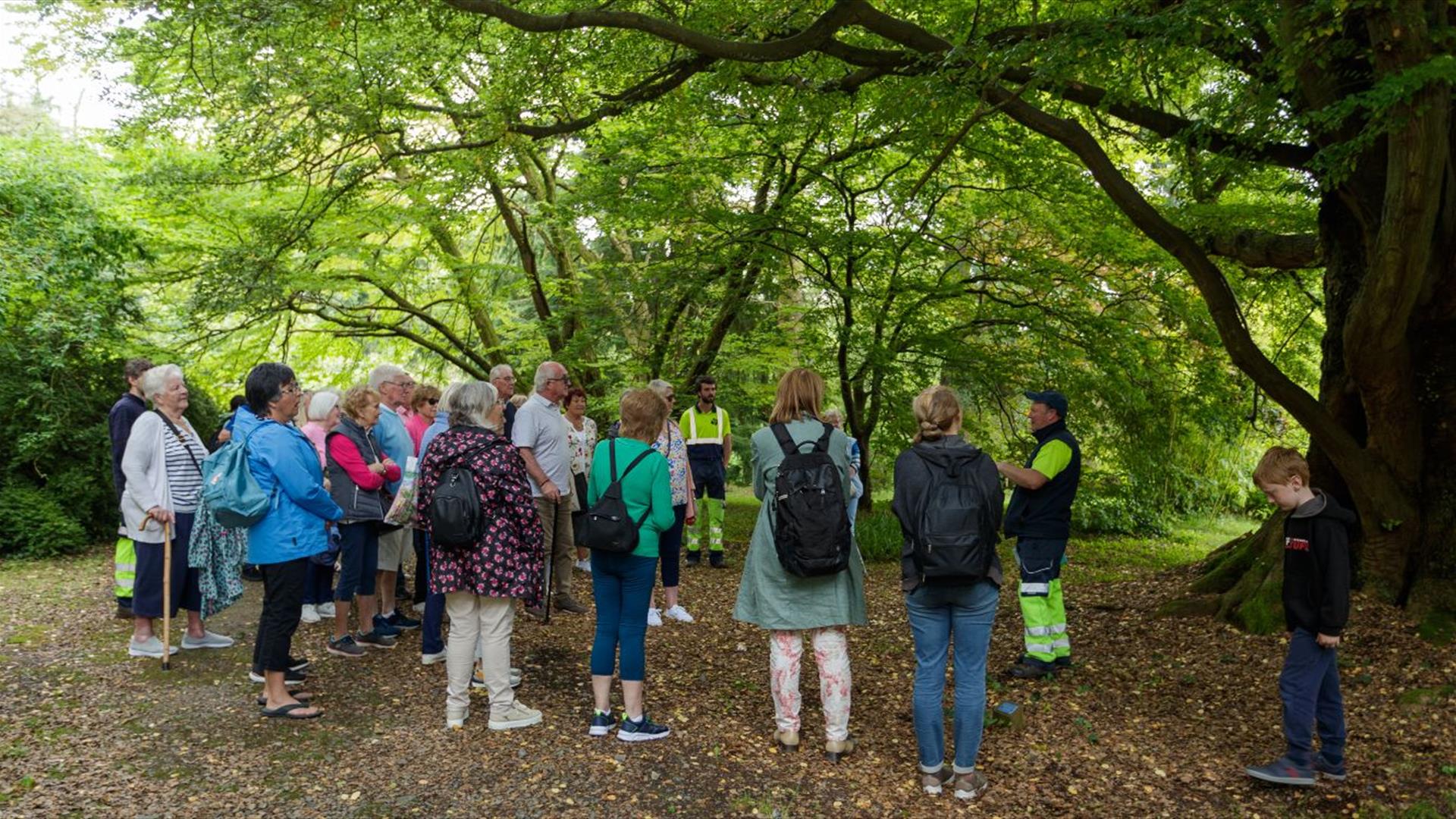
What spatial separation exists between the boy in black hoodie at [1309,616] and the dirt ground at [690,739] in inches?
5.2

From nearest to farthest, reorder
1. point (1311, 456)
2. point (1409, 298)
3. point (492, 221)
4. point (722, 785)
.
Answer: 1. point (722, 785)
2. point (1409, 298)
3. point (1311, 456)
4. point (492, 221)

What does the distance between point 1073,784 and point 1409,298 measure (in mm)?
3234

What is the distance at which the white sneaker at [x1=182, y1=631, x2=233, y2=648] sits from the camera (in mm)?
5602

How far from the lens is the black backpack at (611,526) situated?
4.04 metres

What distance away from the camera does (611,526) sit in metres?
4.04

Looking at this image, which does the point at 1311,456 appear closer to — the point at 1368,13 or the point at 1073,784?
the point at 1368,13

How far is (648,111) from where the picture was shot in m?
9.16

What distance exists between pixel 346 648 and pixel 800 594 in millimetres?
3113

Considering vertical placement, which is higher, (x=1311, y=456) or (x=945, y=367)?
(x=945, y=367)

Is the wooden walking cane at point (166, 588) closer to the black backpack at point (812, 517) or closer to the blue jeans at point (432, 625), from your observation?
the blue jeans at point (432, 625)

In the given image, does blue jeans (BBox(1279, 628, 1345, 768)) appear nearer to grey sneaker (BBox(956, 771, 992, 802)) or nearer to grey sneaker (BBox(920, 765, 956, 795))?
grey sneaker (BBox(956, 771, 992, 802))

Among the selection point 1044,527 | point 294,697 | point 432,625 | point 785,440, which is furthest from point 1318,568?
point 294,697

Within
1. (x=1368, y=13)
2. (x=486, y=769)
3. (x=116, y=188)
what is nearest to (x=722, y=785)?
(x=486, y=769)

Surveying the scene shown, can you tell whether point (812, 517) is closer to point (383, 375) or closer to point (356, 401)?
point (356, 401)
